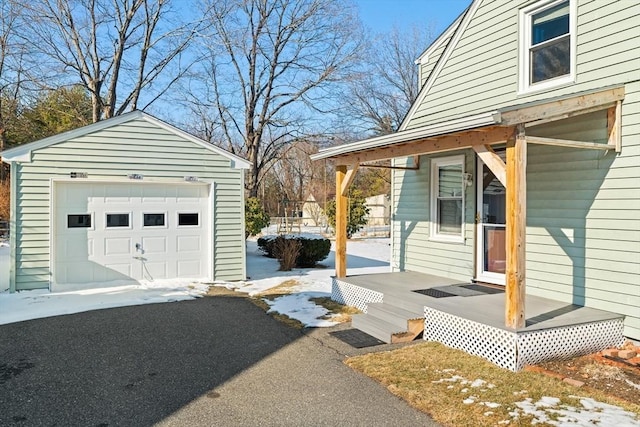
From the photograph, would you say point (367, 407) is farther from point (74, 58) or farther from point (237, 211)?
point (74, 58)

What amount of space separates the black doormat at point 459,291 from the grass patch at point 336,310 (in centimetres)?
112

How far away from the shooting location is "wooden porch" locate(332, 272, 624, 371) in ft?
14.6

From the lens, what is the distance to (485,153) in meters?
4.88

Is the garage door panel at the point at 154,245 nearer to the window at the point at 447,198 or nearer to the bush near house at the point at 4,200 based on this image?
the window at the point at 447,198

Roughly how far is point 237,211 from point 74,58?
15.1 meters

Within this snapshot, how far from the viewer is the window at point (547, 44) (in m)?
5.75

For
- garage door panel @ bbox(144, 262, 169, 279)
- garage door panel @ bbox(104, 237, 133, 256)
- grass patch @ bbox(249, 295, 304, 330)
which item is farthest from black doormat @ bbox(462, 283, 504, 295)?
garage door panel @ bbox(104, 237, 133, 256)

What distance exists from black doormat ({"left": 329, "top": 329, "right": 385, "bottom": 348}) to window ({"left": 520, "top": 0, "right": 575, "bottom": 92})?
163 inches

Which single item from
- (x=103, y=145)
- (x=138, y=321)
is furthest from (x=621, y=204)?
(x=103, y=145)

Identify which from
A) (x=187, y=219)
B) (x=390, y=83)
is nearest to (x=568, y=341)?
(x=187, y=219)

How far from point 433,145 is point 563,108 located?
5.36 feet

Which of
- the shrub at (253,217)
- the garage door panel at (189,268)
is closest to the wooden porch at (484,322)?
the garage door panel at (189,268)

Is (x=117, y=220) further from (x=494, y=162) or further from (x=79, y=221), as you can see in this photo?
(x=494, y=162)

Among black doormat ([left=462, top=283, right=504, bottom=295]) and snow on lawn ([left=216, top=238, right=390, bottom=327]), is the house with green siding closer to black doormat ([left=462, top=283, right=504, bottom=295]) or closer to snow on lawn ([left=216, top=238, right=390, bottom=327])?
black doormat ([left=462, top=283, right=504, bottom=295])
